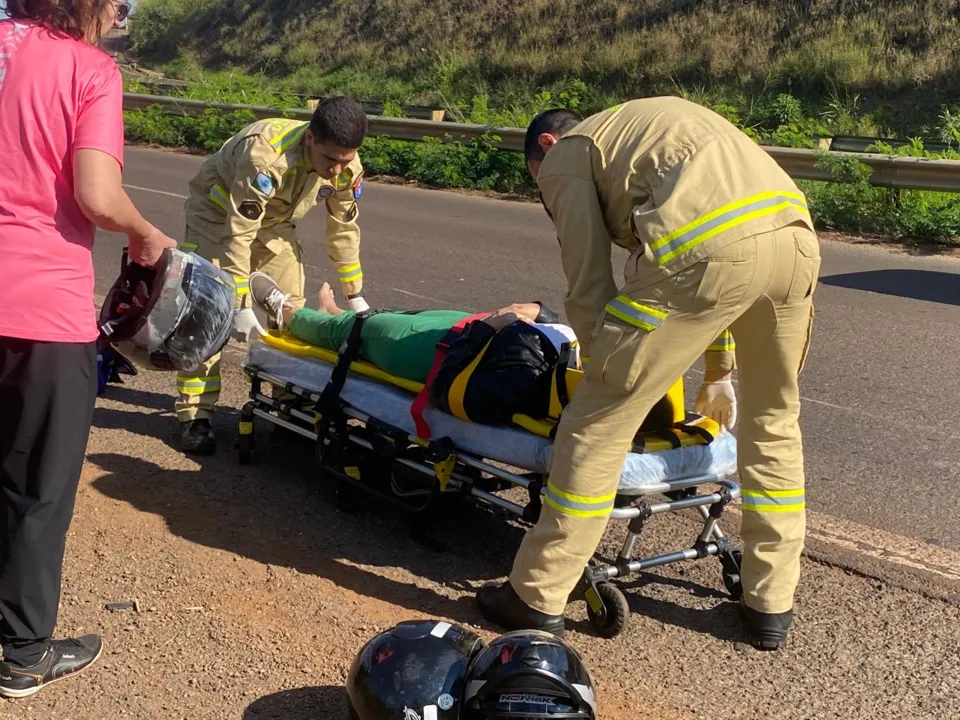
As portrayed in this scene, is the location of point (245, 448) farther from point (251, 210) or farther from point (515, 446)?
point (515, 446)

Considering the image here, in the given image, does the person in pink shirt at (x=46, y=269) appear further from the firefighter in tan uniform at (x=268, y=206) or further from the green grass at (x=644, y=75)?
the green grass at (x=644, y=75)

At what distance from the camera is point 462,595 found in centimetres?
388

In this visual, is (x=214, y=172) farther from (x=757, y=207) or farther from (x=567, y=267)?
(x=757, y=207)

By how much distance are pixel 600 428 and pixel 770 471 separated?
687mm

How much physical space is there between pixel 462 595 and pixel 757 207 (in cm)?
176

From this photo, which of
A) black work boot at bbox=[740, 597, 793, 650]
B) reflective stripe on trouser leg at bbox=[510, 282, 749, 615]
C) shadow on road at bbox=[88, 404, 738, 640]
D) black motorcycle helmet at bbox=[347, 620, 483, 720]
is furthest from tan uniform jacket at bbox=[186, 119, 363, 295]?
black work boot at bbox=[740, 597, 793, 650]

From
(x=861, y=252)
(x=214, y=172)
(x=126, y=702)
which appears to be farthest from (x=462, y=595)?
(x=861, y=252)

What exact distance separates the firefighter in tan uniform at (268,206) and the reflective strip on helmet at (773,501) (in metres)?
2.59

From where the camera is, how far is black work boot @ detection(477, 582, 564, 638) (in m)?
3.42

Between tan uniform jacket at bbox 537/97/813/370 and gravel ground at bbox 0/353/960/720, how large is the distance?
109 centimetres

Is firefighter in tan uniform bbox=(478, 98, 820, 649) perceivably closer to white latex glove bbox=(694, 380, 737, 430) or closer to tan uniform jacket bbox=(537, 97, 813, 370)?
tan uniform jacket bbox=(537, 97, 813, 370)

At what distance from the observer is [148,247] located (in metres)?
3.19

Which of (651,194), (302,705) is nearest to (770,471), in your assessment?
(651,194)

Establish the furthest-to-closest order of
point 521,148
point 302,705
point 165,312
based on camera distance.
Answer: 1. point 521,148
2. point 165,312
3. point 302,705
